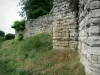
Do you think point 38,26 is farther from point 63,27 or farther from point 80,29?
point 80,29

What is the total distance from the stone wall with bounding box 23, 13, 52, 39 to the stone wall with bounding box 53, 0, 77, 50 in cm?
506

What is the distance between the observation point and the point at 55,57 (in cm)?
759

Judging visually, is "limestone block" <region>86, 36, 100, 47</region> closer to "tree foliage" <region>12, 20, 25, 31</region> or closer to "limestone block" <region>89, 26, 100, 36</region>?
"limestone block" <region>89, 26, 100, 36</region>

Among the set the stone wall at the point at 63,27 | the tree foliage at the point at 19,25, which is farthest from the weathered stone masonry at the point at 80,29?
the tree foliage at the point at 19,25

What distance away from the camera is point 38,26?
49.4 feet

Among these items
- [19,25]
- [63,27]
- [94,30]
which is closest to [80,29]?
[63,27]

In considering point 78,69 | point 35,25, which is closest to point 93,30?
point 78,69

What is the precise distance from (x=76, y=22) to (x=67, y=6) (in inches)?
33.2

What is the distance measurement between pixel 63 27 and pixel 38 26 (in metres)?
7.35

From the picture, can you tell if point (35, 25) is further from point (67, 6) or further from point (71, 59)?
point (71, 59)

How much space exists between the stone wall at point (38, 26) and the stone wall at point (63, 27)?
5061mm

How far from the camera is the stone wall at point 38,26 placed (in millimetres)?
13692

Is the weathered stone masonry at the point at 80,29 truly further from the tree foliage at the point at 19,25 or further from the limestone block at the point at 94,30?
the tree foliage at the point at 19,25

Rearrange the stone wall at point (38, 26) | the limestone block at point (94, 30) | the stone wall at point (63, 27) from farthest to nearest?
the stone wall at point (38, 26) < the stone wall at point (63, 27) < the limestone block at point (94, 30)
